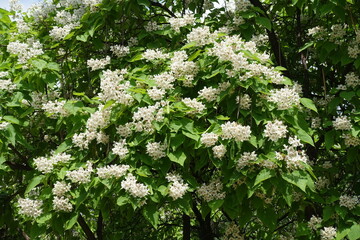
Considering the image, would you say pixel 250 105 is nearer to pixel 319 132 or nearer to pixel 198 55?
pixel 198 55

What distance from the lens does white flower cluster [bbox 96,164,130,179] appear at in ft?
10.7

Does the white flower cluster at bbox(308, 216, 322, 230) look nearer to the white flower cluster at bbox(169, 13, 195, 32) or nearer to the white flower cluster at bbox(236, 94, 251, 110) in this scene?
the white flower cluster at bbox(236, 94, 251, 110)

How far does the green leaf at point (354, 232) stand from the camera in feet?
11.7

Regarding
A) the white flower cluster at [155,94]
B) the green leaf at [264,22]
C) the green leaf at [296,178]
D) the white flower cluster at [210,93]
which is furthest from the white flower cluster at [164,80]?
the green leaf at [296,178]

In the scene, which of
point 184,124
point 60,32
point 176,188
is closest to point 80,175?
point 176,188

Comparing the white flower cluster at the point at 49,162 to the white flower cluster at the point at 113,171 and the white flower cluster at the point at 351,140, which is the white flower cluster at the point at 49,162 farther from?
the white flower cluster at the point at 351,140

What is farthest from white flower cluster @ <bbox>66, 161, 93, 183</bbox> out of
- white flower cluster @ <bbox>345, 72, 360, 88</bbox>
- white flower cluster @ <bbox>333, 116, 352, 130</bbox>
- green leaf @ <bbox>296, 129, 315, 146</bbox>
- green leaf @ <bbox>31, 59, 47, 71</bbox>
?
white flower cluster @ <bbox>345, 72, 360, 88</bbox>

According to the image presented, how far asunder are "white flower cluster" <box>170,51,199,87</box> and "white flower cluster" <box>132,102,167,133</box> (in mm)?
388

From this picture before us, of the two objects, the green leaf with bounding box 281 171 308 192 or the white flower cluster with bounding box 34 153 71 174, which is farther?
the white flower cluster with bounding box 34 153 71 174

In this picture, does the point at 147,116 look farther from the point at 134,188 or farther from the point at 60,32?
the point at 60,32

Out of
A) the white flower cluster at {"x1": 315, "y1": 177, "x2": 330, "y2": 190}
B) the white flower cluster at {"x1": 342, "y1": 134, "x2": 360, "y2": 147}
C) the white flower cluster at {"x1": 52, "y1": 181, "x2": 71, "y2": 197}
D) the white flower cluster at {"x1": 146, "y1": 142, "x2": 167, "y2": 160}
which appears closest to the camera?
the white flower cluster at {"x1": 146, "y1": 142, "x2": 167, "y2": 160}

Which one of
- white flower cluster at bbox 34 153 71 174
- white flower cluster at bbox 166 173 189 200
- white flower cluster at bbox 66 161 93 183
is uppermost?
white flower cluster at bbox 166 173 189 200

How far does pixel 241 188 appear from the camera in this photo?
3354mm

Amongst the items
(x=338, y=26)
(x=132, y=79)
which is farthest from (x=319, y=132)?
(x=132, y=79)
